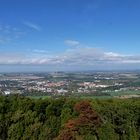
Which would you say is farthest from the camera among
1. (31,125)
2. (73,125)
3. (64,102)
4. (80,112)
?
(64,102)

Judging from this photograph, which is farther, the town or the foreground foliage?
the town

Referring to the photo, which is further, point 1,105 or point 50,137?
point 1,105

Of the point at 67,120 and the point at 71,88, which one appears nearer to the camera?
the point at 67,120

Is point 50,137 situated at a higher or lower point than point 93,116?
lower

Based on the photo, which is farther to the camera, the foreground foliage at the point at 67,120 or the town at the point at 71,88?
the town at the point at 71,88

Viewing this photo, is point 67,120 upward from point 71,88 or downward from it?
upward

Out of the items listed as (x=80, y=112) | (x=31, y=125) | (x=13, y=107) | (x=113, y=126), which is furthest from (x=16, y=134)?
(x=113, y=126)

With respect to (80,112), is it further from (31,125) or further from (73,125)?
(31,125)

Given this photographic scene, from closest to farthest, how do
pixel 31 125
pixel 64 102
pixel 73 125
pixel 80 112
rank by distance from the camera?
pixel 73 125
pixel 80 112
pixel 31 125
pixel 64 102
